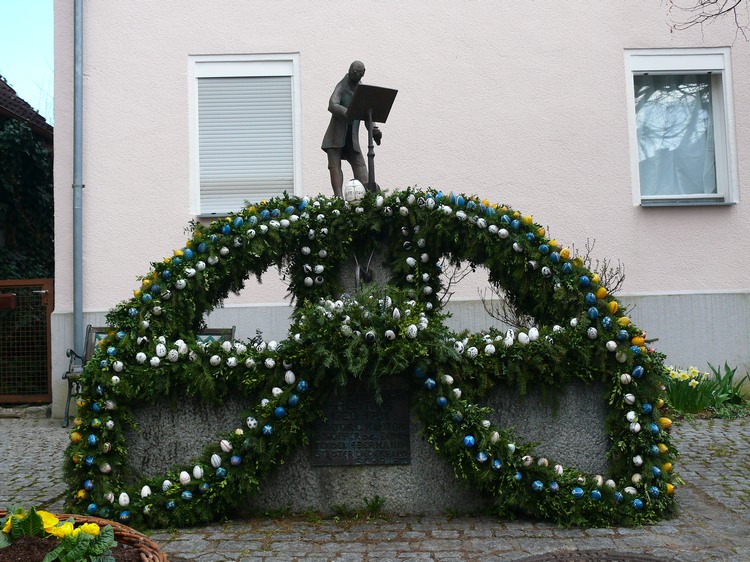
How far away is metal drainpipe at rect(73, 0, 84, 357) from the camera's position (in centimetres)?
901

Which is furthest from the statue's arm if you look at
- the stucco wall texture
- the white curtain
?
the white curtain

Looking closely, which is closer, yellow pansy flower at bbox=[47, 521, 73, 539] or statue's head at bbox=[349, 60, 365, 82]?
yellow pansy flower at bbox=[47, 521, 73, 539]

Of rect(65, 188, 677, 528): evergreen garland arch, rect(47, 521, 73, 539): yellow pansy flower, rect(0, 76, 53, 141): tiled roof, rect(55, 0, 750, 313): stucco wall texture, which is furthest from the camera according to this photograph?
rect(0, 76, 53, 141): tiled roof

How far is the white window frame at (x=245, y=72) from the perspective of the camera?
9258mm

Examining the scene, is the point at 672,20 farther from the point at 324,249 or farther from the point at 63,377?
the point at 63,377

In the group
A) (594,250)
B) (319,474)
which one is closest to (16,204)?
(594,250)

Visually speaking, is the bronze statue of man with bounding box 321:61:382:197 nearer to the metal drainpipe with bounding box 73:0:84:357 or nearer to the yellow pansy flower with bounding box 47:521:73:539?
the yellow pansy flower with bounding box 47:521:73:539

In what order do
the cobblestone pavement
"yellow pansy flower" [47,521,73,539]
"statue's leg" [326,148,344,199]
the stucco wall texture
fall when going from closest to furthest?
"yellow pansy flower" [47,521,73,539] < the cobblestone pavement < "statue's leg" [326,148,344,199] < the stucco wall texture

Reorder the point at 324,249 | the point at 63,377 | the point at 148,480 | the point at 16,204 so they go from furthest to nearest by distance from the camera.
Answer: the point at 16,204 < the point at 63,377 < the point at 324,249 < the point at 148,480

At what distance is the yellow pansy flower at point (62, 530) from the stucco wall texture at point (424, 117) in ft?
21.2

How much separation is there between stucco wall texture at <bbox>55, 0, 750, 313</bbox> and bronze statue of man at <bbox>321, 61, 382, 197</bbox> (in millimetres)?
3104

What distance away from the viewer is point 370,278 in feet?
17.7

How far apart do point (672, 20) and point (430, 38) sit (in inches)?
112

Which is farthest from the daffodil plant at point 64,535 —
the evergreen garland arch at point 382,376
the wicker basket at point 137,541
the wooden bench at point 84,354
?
the wooden bench at point 84,354
